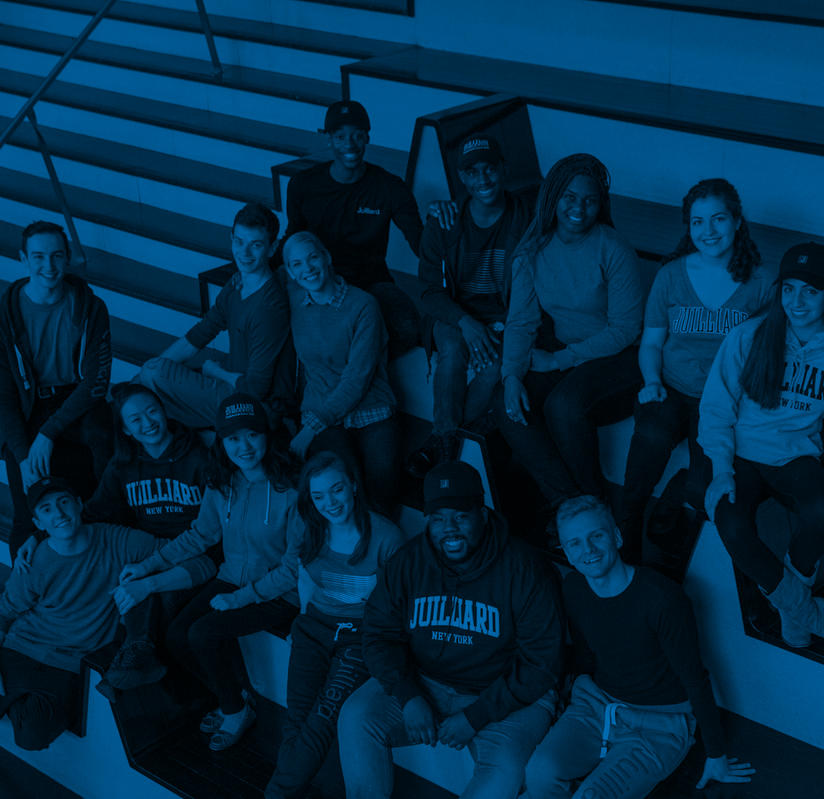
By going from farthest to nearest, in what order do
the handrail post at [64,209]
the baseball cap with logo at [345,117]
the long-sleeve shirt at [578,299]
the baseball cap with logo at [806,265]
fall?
the handrail post at [64,209] < the baseball cap with logo at [345,117] < the long-sleeve shirt at [578,299] < the baseball cap with logo at [806,265]

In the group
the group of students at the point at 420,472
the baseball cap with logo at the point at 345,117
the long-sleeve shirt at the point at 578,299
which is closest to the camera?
the group of students at the point at 420,472

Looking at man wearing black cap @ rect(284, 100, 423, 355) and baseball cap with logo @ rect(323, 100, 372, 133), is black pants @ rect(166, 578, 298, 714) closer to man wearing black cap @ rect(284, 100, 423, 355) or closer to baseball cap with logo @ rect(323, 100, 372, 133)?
man wearing black cap @ rect(284, 100, 423, 355)

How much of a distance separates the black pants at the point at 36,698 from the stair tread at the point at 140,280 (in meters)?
1.40

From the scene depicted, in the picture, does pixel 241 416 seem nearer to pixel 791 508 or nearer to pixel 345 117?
pixel 345 117

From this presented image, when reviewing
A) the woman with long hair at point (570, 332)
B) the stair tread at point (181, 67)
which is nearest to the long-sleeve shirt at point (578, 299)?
the woman with long hair at point (570, 332)

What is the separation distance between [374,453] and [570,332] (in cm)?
65

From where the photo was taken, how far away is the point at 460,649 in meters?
2.63

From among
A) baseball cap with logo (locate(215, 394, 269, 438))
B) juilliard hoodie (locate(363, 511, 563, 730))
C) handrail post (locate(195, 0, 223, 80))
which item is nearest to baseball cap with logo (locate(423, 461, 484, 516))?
juilliard hoodie (locate(363, 511, 563, 730))

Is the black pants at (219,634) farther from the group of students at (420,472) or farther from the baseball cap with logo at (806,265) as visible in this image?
the baseball cap with logo at (806,265)

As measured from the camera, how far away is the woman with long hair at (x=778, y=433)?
238 centimetres

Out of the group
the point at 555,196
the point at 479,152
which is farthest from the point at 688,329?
the point at 479,152

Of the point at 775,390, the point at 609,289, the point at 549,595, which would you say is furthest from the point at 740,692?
the point at 609,289

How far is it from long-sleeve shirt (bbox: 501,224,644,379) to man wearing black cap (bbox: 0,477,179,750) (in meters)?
1.30

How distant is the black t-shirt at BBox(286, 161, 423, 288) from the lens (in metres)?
3.48
